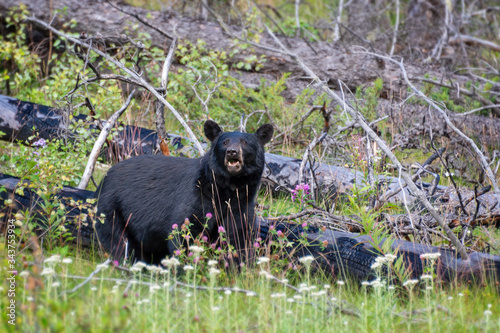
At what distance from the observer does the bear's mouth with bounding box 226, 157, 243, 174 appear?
4211 millimetres

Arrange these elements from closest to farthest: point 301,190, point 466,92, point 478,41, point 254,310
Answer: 1. point 254,310
2. point 301,190
3. point 466,92
4. point 478,41

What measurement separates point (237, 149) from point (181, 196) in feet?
2.01

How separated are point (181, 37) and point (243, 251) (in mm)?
5365

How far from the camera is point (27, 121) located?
21.3 feet

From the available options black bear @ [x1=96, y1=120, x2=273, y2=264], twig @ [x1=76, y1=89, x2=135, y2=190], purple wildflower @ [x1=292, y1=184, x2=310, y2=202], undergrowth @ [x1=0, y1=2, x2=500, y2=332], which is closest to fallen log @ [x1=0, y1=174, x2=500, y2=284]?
undergrowth @ [x1=0, y1=2, x2=500, y2=332]

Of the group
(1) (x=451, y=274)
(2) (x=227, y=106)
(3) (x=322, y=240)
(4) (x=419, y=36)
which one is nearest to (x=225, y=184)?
(3) (x=322, y=240)

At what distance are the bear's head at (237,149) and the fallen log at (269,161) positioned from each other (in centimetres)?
90

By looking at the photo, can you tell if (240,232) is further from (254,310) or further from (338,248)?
(254,310)

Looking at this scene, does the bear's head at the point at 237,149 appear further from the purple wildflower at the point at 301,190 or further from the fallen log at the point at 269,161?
the fallen log at the point at 269,161

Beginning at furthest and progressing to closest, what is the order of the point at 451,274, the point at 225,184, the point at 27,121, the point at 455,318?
the point at 27,121 → the point at 225,184 → the point at 451,274 → the point at 455,318

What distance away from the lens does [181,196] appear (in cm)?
435

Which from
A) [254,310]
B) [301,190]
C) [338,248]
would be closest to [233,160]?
[301,190]

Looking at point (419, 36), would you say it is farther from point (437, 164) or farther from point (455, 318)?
point (455, 318)

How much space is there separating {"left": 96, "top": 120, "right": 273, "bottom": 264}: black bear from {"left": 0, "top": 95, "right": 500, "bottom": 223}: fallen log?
102 cm
